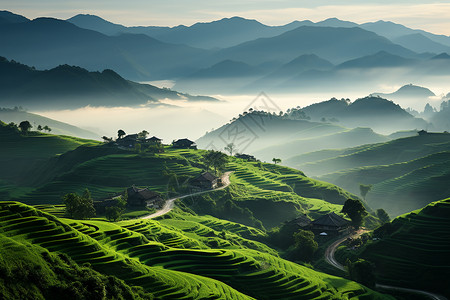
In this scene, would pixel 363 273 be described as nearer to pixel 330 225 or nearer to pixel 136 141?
pixel 330 225

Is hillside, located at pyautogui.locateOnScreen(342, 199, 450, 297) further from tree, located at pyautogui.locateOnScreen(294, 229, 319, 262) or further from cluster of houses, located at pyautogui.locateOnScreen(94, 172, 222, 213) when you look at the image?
cluster of houses, located at pyautogui.locateOnScreen(94, 172, 222, 213)

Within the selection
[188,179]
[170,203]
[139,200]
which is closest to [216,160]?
[188,179]

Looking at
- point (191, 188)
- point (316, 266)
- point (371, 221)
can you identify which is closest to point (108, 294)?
point (316, 266)

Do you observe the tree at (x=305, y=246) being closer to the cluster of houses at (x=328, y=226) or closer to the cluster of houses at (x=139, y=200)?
the cluster of houses at (x=328, y=226)

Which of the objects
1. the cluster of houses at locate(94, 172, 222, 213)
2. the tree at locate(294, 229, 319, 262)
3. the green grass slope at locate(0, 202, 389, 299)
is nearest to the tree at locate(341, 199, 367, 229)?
the tree at locate(294, 229, 319, 262)

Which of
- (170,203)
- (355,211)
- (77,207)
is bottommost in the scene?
(170,203)

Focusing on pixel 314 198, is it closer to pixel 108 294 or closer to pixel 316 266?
pixel 316 266

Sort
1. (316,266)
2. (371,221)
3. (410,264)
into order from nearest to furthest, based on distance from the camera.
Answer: (410,264), (316,266), (371,221)
